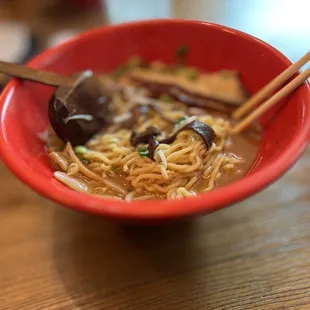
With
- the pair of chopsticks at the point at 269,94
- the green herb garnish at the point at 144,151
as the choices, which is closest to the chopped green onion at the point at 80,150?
the green herb garnish at the point at 144,151

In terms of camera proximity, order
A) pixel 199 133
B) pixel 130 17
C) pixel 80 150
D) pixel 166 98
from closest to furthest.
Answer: pixel 199 133, pixel 80 150, pixel 166 98, pixel 130 17

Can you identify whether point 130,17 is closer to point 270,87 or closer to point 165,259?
point 270,87

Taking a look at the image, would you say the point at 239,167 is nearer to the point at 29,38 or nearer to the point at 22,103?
the point at 22,103

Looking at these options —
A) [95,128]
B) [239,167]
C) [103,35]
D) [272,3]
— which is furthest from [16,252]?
[272,3]

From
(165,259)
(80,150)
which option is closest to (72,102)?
(80,150)

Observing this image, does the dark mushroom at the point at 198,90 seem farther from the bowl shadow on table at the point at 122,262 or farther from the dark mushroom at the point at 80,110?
the bowl shadow on table at the point at 122,262

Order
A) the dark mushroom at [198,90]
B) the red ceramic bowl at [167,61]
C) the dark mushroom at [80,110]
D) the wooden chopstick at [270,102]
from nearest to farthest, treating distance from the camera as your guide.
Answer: the red ceramic bowl at [167,61] → the wooden chopstick at [270,102] → the dark mushroom at [80,110] → the dark mushroom at [198,90]

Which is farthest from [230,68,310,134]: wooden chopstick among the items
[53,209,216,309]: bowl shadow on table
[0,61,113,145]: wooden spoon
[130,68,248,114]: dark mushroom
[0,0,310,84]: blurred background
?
[0,0,310,84]: blurred background
